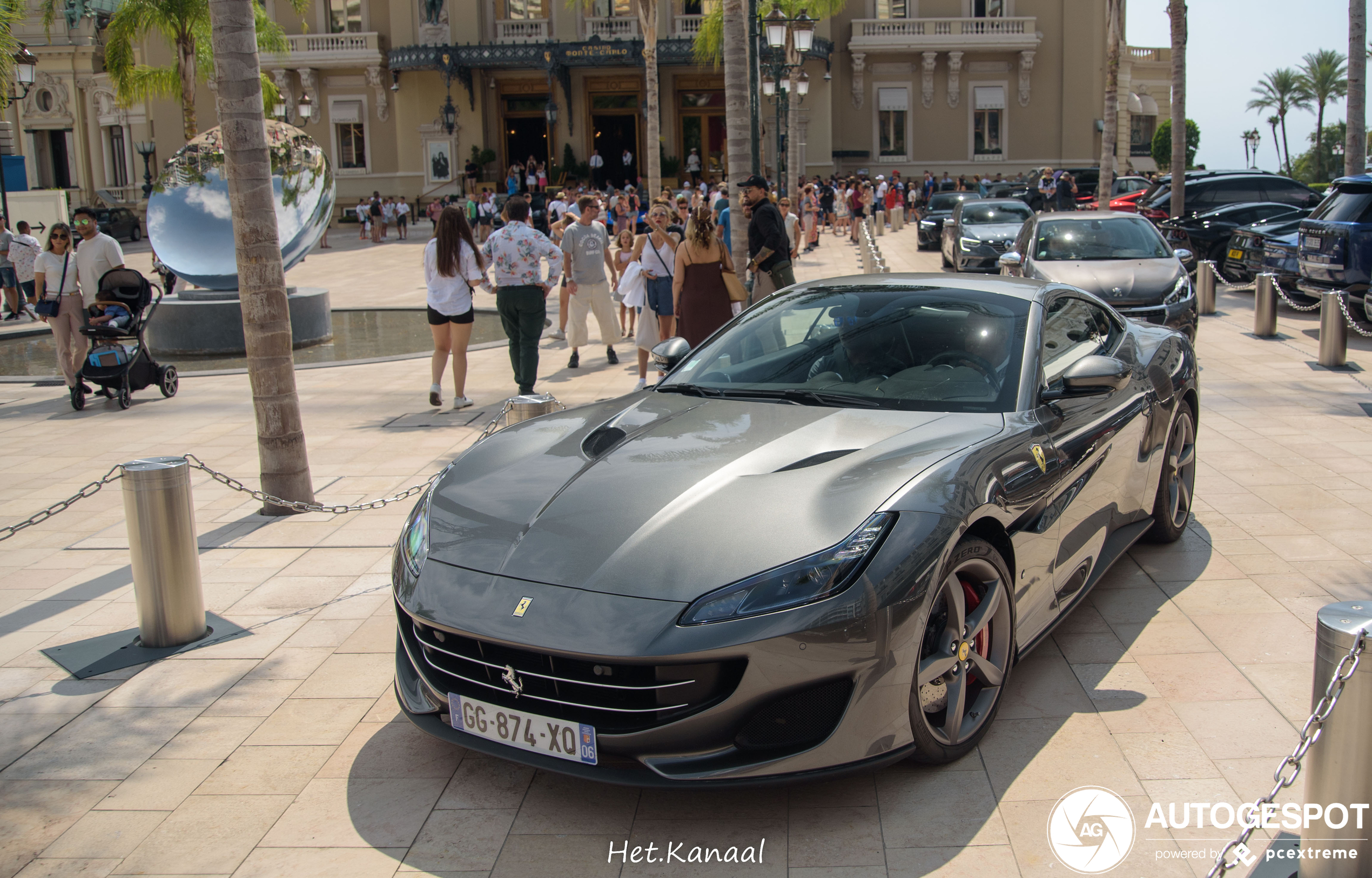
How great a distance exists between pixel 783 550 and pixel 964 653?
810 mm

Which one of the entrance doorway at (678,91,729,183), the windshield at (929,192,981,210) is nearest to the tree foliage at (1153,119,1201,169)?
the entrance doorway at (678,91,729,183)

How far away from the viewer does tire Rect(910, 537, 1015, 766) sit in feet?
11.5

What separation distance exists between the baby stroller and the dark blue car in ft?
43.1

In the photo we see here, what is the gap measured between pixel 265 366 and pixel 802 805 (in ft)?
15.5

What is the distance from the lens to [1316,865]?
2.79 metres

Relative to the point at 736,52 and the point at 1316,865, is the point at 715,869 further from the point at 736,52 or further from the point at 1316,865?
the point at 736,52

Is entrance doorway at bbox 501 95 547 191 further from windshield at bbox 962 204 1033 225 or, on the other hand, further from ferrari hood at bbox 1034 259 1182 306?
ferrari hood at bbox 1034 259 1182 306

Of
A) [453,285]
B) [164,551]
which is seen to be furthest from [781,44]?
[164,551]

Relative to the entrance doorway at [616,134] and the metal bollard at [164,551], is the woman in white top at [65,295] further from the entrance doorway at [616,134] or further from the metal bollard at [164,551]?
the entrance doorway at [616,134]

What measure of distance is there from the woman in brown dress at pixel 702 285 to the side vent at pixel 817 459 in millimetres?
5707

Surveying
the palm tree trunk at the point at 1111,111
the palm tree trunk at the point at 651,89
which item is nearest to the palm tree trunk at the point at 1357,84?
the palm tree trunk at the point at 1111,111

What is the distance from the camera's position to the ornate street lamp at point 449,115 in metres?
46.5

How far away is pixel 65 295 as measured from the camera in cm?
1146

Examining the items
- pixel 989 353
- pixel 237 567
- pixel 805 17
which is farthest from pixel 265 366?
pixel 805 17
